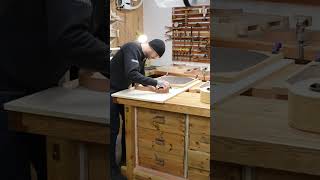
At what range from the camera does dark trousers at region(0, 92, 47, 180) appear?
1047mm

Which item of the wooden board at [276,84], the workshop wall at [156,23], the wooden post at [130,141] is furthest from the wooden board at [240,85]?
the wooden post at [130,141]

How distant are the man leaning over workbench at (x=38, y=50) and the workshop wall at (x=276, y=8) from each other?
0.32m

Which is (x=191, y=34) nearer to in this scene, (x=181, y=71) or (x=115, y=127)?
(x=181, y=71)

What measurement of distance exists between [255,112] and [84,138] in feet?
1.50

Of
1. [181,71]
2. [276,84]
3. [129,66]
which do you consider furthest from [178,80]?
[276,84]

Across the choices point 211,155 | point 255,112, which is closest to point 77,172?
point 211,155

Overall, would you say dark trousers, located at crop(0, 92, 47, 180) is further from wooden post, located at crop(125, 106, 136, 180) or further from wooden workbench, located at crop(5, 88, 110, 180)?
wooden post, located at crop(125, 106, 136, 180)

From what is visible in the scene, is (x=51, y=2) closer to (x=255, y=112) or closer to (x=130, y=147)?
(x=130, y=147)

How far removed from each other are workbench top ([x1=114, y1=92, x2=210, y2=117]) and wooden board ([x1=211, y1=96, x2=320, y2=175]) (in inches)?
2.3

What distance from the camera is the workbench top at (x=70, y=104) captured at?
38.0 inches

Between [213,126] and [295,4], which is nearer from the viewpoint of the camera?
[295,4]

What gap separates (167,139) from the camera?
96cm

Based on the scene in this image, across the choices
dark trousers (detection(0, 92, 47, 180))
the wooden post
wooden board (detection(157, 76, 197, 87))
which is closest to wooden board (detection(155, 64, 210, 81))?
wooden board (detection(157, 76, 197, 87))

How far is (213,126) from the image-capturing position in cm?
87
